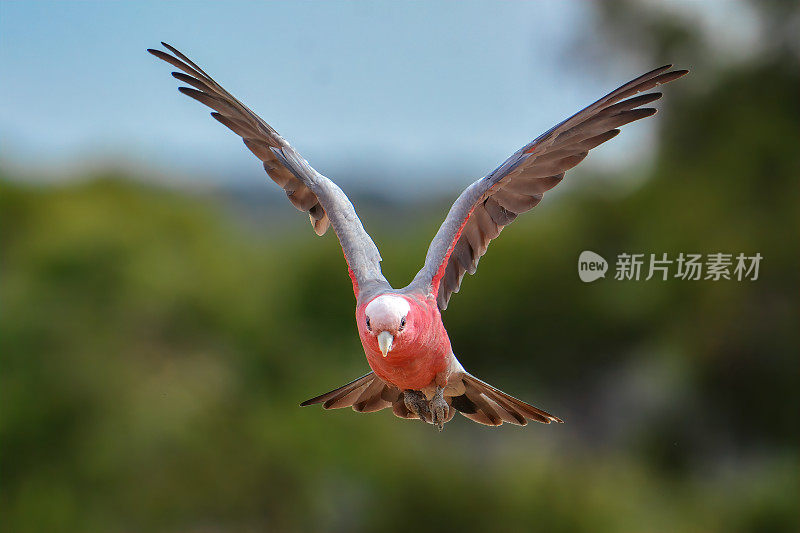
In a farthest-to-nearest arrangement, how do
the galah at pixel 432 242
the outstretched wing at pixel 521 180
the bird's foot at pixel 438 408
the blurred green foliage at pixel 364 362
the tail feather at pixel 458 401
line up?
1. the blurred green foliage at pixel 364 362
2. the tail feather at pixel 458 401
3. the bird's foot at pixel 438 408
4. the outstretched wing at pixel 521 180
5. the galah at pixel 432 242

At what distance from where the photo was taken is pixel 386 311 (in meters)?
1.90

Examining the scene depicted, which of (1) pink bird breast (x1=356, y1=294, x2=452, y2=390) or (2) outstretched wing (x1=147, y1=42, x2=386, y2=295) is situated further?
(2) outstretched wing (x1=147, y1=42, x2=386, y2=295)

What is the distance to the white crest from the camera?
6.25 feet

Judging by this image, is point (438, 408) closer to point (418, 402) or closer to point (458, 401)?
point (418, 402)

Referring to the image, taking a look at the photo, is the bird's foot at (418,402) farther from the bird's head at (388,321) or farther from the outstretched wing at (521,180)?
the bird's head at (388,321)

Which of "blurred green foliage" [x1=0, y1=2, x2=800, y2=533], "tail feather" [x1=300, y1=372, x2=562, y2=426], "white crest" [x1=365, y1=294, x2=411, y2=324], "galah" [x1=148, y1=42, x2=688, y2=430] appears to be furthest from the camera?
"blurred green foliage" [x1=0, y1=2, x2=800, y2=533]

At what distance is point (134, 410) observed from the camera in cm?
1170

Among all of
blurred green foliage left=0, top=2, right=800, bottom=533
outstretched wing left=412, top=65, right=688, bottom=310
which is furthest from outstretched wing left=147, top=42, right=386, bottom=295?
blurred green foliage left=0, top=2, right=800, bottom=533

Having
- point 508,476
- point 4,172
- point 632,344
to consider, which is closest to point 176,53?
point 508,476

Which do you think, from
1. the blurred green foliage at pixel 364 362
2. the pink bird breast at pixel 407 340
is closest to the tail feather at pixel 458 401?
the pink bird breast at pixel 407 340

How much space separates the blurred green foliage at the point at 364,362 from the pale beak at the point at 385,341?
7.29m

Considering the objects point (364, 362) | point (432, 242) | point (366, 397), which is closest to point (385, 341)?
point (432, 242)

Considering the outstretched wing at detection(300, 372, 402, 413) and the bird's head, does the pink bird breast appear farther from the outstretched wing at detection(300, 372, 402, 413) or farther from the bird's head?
the outstretched wing at detection(300, 372, 402, 413)

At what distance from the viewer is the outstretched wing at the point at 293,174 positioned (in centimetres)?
229
